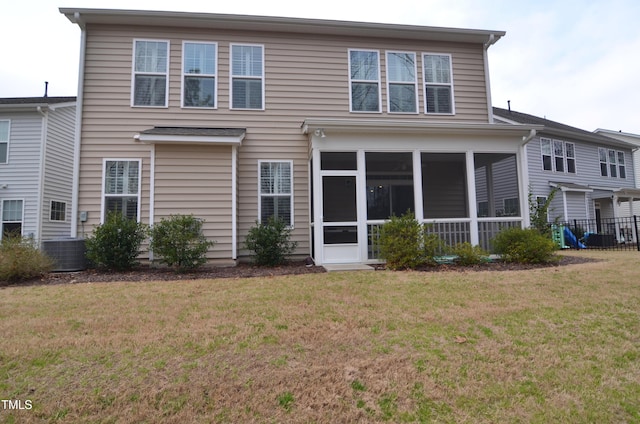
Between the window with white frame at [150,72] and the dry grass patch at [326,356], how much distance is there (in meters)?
5.44

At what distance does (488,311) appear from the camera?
4027 mm

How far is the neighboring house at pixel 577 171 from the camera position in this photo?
49.9ft

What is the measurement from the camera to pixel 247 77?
9.00m

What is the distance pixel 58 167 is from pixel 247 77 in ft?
30.7

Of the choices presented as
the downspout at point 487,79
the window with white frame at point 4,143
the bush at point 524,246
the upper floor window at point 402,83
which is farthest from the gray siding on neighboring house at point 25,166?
the downspout at point 487,79

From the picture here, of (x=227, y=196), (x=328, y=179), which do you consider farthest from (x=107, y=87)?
(x=328, y=179)

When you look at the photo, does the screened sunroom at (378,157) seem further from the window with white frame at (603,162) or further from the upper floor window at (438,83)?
the window with white frame at (603,162)

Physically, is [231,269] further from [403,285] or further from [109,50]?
[109,50]

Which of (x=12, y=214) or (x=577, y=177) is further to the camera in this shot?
(x=577, y=177)

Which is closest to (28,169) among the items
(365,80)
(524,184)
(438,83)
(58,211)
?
(58,211)

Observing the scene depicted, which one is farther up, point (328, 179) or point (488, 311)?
point (328, 179)

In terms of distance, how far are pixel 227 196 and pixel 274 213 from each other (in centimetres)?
124

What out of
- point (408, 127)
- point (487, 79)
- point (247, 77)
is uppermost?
point (487, 79)

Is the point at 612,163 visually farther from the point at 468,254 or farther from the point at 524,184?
the point at 468,254
